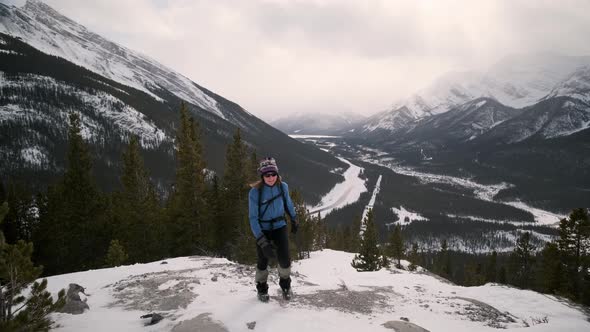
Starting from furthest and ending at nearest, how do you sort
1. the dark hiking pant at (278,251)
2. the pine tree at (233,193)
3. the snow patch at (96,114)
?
the snow patch at (96,114), the pine tree at (233,193), the dark hiking pant at (278,251)

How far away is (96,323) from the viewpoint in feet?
20.3

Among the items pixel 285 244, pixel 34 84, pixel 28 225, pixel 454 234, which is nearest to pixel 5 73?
pixel 34 84

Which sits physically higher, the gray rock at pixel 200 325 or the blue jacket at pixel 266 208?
the blue jacket at pixel 266 208

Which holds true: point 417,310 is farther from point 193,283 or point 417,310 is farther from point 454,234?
point 454,234

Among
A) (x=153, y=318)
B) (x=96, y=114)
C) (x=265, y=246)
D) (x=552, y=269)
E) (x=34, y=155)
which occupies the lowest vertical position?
(x=552, y=269)

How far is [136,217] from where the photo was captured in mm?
26609

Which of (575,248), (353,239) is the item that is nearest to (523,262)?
(575,248)

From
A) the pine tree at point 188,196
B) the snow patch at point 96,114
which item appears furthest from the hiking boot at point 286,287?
the snow patch at point 96,114

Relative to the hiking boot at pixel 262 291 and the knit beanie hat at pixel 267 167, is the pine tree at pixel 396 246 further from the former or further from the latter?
the knit beanie hat at pixel 267 167

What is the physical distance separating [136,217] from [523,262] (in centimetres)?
5223

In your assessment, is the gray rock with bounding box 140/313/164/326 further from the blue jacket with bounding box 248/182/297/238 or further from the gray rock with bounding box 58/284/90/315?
the blue jacket with bounding box 248/182/297/238

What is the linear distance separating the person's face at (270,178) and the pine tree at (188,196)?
21.0m

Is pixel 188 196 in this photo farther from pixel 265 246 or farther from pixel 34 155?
pixel 34 155

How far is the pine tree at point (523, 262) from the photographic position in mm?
42344
